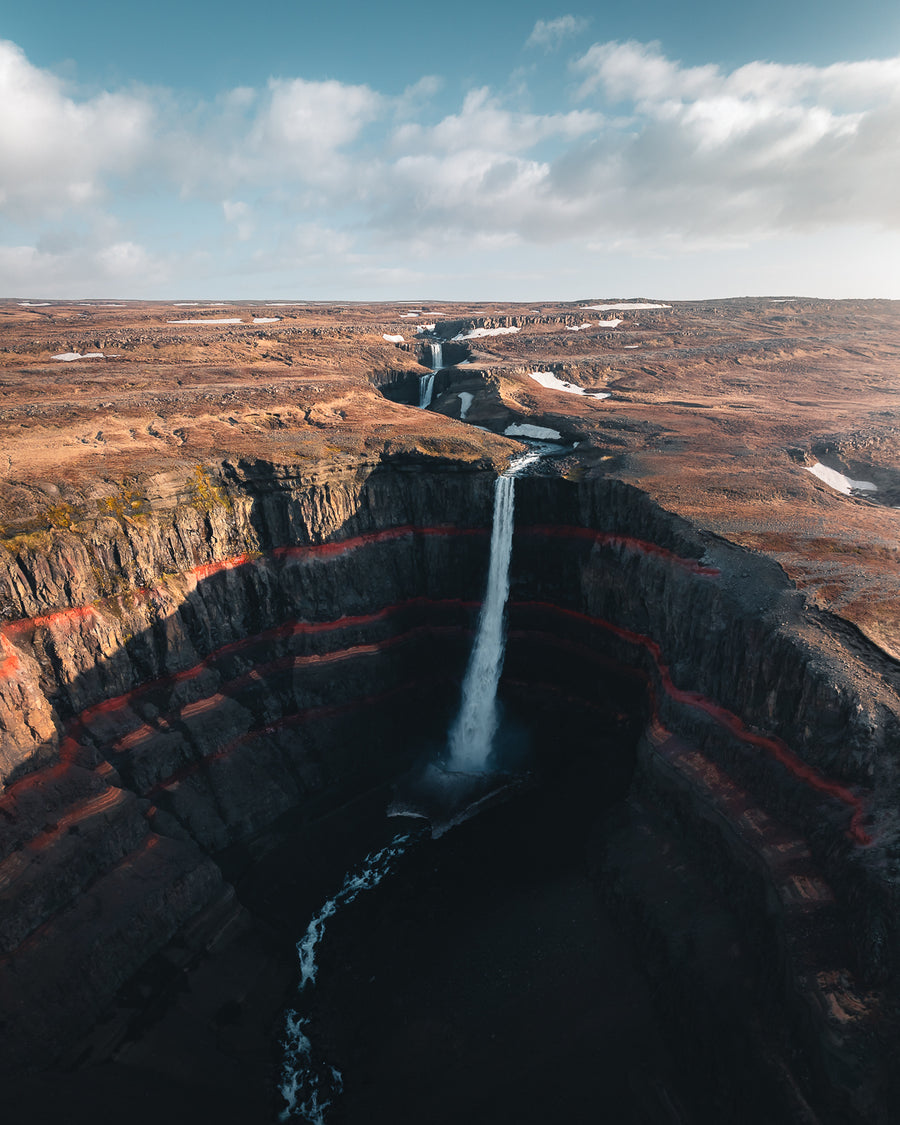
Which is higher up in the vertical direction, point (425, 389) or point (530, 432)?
point (425, 389)

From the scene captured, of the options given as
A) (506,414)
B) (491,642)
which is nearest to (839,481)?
(506,414)

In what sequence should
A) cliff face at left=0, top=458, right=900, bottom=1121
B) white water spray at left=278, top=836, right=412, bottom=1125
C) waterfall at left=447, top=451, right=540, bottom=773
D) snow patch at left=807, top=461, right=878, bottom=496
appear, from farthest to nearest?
snow patch at left=807, top=461, right=878, bottom=496 → waterfall at left=447, top=451, right=540, bottom=773 → white water spray at left=278, top=836, right=412, bottom=1125 → cliff face at left=0, top=458, right=900, bottom=1121

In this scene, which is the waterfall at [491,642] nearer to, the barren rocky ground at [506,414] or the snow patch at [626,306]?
the barren rocky ground at [506,414]

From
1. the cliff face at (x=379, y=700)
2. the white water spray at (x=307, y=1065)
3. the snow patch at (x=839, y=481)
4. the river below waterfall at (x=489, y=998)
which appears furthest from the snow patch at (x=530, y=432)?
the white water spray at (x=307, y=1065)

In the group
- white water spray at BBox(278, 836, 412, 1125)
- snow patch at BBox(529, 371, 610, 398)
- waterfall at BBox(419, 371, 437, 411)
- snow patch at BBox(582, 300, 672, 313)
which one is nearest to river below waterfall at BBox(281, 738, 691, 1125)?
white water spray at BBox(278, 836, 412, 1125)

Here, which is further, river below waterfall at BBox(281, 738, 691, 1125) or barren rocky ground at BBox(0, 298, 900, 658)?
barren rocky ground at BBox(0, 298, 900, 658)

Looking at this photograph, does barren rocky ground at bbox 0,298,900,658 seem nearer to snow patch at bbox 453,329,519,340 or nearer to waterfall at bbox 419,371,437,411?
snow patch at bbox 453,329,519,340

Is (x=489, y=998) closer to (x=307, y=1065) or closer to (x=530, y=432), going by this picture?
(x=307, y=1065)
